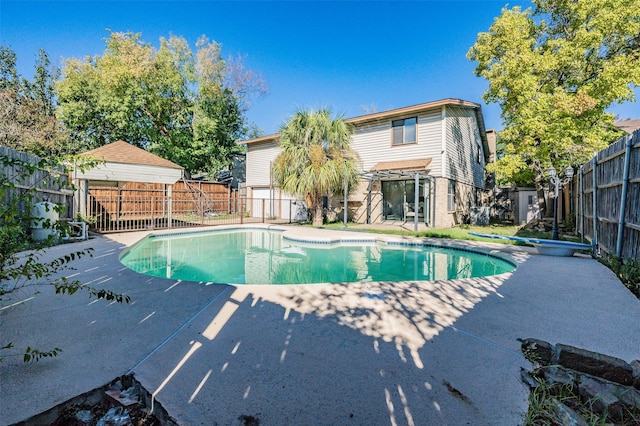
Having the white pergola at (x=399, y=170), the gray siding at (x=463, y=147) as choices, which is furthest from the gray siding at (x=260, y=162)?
the gray siding at (x=463, y=147)

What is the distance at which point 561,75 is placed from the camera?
12508 mm

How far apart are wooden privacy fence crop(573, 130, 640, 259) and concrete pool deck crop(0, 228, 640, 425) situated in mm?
1335

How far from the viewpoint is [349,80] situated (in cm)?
2212

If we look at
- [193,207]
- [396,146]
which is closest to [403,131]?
[396,146]

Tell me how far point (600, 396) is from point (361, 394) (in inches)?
59.1

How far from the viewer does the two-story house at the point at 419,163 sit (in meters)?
13.5

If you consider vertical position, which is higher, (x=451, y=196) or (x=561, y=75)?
(x=561, y=75)

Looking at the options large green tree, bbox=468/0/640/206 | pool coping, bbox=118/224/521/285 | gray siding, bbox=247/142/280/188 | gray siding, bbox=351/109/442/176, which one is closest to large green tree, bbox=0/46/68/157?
pool coping, bbox=118/224/521/285

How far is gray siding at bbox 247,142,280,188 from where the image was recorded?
19.4 m

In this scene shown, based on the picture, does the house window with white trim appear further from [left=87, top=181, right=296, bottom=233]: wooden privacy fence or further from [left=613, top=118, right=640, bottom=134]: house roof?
[left=613, top=118, right=640, bottom=134]: house roof

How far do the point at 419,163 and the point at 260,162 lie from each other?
10.7 meters

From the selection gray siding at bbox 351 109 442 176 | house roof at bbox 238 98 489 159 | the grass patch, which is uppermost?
house roof at bbox 238 98 489 159

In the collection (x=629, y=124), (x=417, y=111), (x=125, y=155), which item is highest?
(x=629, y=124)

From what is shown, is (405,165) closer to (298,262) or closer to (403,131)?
(403,131)
